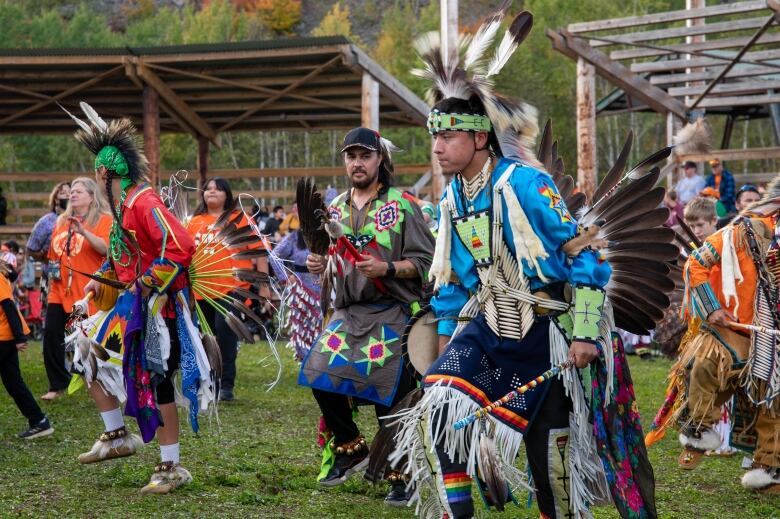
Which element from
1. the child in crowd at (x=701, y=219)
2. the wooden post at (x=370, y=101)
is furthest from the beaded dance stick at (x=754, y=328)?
the wooden post at (x=370, y=101)

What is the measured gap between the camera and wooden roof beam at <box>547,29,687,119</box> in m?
15.3

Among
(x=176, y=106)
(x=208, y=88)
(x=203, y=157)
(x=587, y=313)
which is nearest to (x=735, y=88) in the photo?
(x=208, y=88)

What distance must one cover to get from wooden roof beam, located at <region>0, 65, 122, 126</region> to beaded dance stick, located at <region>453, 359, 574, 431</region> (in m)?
10.5

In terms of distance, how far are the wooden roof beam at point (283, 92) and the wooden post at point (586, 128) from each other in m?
3.87

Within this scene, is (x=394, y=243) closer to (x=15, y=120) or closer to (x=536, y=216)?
(x=536, y=216)

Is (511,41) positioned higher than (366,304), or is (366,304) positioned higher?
(511,41)

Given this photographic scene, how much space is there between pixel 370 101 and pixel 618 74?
15.0 ft

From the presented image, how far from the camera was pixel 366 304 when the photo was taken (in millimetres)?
5402

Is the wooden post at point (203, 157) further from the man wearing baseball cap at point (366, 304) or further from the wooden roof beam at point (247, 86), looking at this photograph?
the man wearing baseball cap at point (366, 304)

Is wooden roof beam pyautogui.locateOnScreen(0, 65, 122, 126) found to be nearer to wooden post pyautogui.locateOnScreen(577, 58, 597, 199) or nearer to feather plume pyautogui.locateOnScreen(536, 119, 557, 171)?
wooden post pyautogui.locateOnScreen(577, 58, 597, 199)

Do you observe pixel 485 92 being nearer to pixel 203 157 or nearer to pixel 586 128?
pixel 586 128

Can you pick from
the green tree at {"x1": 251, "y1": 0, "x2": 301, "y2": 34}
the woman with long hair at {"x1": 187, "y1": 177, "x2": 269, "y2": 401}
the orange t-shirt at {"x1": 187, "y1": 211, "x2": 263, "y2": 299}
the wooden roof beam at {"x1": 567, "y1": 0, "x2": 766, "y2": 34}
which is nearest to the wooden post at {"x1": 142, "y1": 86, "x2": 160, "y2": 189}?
the woman with long hair at {"x1": 187, "y1": 177, "x2": 269, "y2": 401}

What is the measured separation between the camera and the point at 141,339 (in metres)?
5.38

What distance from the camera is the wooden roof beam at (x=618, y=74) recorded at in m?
15.3
